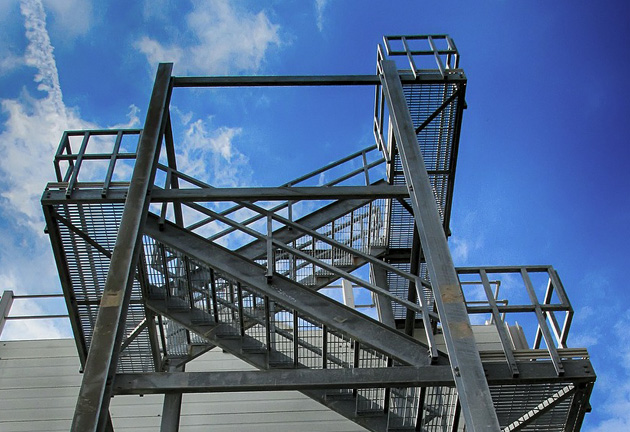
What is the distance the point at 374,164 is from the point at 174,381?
6993mm

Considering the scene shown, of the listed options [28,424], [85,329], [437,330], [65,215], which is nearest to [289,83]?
[65,215]

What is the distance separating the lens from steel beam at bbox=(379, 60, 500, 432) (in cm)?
772

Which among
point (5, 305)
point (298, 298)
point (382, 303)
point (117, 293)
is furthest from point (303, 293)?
point (5, 305)

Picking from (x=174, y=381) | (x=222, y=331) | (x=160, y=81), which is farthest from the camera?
(x=160, y=81)

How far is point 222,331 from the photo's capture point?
10578 mm

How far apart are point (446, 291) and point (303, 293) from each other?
75.2 inches

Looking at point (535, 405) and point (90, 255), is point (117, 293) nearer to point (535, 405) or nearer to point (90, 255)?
point (90, 255)

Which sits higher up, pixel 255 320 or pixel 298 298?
pixel 255 320

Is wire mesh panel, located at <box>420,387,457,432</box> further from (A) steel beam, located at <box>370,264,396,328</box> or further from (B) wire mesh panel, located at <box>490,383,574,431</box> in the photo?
(A) steel beam, located at <box>370,264,396,328</box>

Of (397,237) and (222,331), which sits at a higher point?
(397,237)

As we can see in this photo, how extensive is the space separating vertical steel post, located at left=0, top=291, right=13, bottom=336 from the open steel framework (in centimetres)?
604

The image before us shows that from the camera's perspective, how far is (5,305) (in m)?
17.6

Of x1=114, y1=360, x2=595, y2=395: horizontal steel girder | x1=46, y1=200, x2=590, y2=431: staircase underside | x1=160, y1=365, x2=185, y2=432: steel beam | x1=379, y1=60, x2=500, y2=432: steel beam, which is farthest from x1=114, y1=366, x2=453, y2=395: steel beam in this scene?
x1=160, y1=365, x2=185, y2=432: steel beam

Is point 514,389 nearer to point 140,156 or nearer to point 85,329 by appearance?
point 140,156
